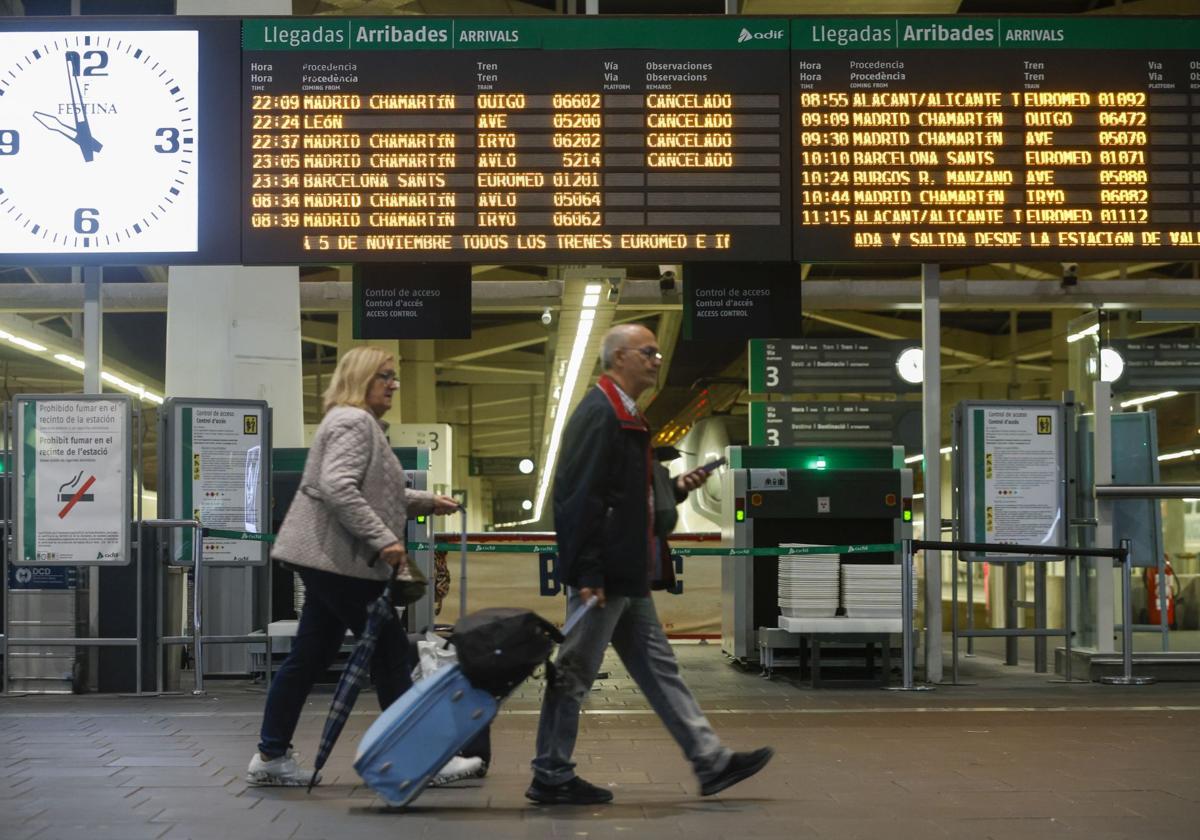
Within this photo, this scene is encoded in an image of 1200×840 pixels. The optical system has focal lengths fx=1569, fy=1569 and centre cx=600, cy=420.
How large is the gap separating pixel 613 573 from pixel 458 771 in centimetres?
110

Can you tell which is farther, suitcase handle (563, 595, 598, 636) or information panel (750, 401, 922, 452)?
information panel (750, 401, 922, 452)

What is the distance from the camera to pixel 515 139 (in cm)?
929

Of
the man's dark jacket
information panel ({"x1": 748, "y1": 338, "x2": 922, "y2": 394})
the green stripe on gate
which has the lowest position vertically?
the green stripe on gate

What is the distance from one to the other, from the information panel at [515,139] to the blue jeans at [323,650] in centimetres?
392

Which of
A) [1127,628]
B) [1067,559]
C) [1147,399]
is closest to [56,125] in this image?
[1067,559]

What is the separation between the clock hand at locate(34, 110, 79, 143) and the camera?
9.23 m

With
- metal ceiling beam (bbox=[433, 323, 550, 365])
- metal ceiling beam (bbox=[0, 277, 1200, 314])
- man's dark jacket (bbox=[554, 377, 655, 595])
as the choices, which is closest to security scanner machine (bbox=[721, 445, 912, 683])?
metal ceiling beam (bbox=[0, 277, 1200, 314])

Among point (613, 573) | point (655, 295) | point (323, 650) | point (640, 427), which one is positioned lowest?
point (323, 650)

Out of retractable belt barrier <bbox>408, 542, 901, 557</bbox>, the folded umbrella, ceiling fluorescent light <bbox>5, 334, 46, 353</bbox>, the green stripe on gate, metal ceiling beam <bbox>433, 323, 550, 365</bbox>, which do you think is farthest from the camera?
metal ceiling beam <bbox>433, 323, 550, 365</bbox>

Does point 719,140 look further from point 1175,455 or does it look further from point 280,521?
point 1175,455

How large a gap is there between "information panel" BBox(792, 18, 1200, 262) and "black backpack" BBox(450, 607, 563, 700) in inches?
181

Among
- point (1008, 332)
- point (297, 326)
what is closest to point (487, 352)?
point (1008, 332)

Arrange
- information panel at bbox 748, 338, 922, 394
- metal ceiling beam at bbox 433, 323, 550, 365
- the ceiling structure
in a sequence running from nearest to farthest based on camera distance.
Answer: the ceiling structure → information panel at bbox 748, 338, 922, 394 → metal ceiling beam at bbox 433, 323, 550, 365

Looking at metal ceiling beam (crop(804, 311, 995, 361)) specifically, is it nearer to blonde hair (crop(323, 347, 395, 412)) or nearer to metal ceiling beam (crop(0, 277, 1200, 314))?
metal ceiling beam (crop(0, 277, 1200, 314))
